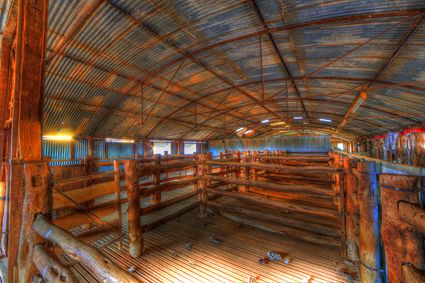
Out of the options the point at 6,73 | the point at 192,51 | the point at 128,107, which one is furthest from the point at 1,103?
the point at 128,107

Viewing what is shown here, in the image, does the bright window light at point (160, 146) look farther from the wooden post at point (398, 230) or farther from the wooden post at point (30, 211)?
the wooden post at point (398, 230)

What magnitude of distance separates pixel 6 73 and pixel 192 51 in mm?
6115

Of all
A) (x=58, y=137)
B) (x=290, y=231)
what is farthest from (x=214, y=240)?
(x=58, y=137)

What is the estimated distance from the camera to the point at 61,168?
725cm

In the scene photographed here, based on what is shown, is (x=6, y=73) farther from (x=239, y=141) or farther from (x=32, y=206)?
(x=239, y=141)

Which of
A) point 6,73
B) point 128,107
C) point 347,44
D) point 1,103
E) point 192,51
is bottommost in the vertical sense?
point 1,103

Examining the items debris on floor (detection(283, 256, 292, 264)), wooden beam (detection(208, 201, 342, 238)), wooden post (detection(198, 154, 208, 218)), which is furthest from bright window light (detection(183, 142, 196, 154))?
debris on floor (detection(283, 256, 292, 264))

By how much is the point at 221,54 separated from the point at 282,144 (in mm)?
17897

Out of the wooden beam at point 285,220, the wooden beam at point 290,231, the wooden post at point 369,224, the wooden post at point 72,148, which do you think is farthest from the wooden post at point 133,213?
the wooden post at point 72,148

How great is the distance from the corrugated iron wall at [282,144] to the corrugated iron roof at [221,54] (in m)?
8.54

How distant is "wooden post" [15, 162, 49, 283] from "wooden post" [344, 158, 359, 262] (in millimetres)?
4642

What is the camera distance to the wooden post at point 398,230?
1.24 metres

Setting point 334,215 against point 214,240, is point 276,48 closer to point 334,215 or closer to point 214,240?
point 334,215

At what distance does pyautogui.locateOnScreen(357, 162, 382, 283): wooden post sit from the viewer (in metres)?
2.49
